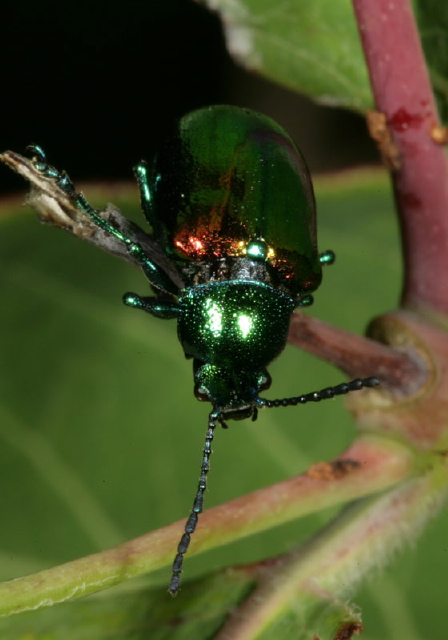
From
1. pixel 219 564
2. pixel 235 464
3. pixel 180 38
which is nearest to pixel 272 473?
pixel 235 464

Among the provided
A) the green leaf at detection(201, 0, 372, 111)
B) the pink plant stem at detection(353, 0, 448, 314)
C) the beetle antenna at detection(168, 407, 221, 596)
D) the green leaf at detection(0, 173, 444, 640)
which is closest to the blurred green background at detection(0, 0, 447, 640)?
the green leaf at detection(0, 173, 444, 640)

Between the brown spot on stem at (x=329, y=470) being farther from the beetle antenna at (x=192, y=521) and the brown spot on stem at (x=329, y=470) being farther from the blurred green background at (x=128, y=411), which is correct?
the blurred green background at (x=128, y=411)

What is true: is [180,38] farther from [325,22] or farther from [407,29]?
[407,29]

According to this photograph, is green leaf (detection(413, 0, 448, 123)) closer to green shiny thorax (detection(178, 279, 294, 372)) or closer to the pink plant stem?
the pink plant stem

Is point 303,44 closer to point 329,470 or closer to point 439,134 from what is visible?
point 439,134

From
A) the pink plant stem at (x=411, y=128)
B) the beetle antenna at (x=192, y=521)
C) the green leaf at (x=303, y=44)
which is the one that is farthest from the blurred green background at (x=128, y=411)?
the pink plant stem at (x=411, y=128)

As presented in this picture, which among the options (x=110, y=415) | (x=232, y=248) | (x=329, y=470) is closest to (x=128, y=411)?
(x=110, y=415)
